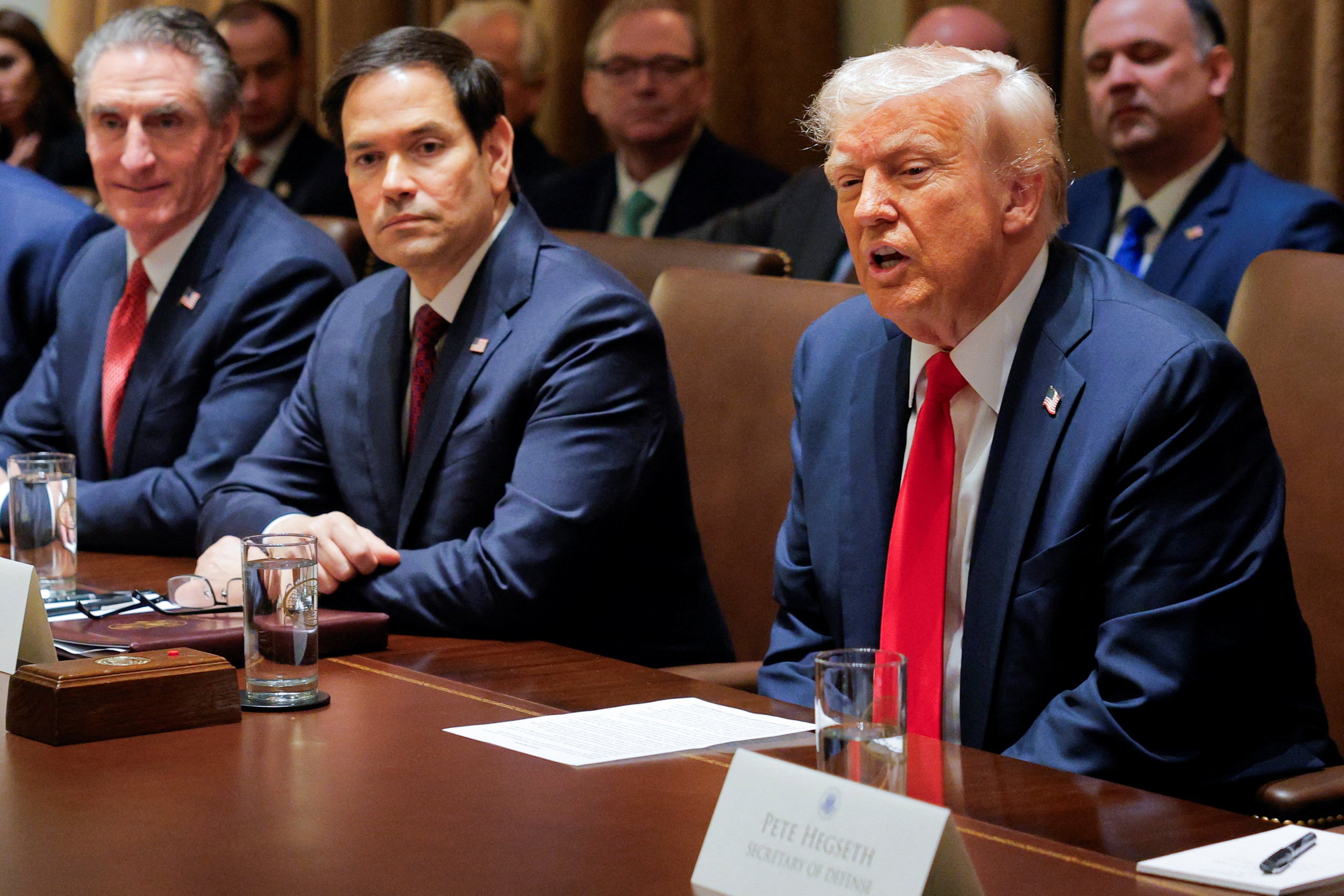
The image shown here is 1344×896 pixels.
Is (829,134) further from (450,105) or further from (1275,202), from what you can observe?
(1275,202)

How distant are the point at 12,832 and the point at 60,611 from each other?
75 cm

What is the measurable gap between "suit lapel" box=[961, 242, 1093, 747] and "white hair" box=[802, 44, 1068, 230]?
173 mm

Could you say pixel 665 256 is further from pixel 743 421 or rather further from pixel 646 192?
pixel 646 192

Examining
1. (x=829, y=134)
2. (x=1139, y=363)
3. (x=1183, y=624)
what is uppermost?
(x=829, y=134)

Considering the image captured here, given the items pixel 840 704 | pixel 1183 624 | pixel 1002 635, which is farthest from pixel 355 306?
pixel 840 704

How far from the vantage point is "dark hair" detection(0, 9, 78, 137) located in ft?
16.9

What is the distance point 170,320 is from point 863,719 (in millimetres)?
2148

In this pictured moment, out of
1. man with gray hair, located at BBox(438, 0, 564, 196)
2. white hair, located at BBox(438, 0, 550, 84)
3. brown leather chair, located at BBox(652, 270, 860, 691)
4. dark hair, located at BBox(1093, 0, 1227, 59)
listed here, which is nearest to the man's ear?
brown leather chair, located at BBox(652, 270, 860, 691)

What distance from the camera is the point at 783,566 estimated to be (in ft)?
6.92

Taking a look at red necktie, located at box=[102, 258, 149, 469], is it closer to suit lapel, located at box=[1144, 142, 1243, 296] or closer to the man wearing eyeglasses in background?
the man wearing eyeglasses in background

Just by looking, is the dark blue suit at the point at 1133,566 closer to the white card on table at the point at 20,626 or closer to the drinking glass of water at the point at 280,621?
the drinking glass of water at the point at 280,621

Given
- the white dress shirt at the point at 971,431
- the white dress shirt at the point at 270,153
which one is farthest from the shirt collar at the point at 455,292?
the white dress shirt at the point at 270,153

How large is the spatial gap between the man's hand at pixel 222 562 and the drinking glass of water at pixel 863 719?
3.88ft

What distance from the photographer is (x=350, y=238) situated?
3.41 meters
